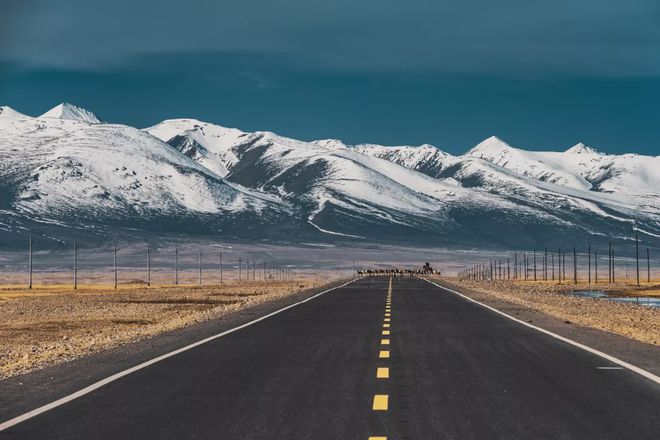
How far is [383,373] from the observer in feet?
53.4

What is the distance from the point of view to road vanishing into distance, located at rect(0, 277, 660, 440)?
10859mm

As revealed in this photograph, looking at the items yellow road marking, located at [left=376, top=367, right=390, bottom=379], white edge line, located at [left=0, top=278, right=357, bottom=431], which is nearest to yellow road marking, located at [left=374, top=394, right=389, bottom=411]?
yellow road marking, located at [left=376, top=367, right=390, bottom=379]

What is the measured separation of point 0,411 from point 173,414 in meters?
2.18

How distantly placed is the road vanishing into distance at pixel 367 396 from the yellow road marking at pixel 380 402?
1 cm

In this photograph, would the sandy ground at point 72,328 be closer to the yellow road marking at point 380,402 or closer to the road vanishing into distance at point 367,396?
the road vanishing into distance at point 367,396

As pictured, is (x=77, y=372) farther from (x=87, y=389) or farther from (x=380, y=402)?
(x=380, y=402)

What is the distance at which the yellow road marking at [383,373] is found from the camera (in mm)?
15742

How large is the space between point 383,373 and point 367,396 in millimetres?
2844

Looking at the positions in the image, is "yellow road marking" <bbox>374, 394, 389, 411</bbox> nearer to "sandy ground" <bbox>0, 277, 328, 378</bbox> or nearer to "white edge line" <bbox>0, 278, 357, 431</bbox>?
"white edge line" <bbox>0, 278, 357, 431</bbox>

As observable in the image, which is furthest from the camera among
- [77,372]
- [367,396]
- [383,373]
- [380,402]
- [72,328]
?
[72,328]

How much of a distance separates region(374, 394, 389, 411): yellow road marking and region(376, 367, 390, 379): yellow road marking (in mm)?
2217

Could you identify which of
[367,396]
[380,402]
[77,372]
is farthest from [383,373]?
[77,372]

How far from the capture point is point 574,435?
10.5 metres

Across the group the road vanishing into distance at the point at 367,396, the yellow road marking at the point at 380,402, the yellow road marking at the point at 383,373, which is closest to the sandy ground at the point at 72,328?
the road vanishing into distance at the point at 367,396
